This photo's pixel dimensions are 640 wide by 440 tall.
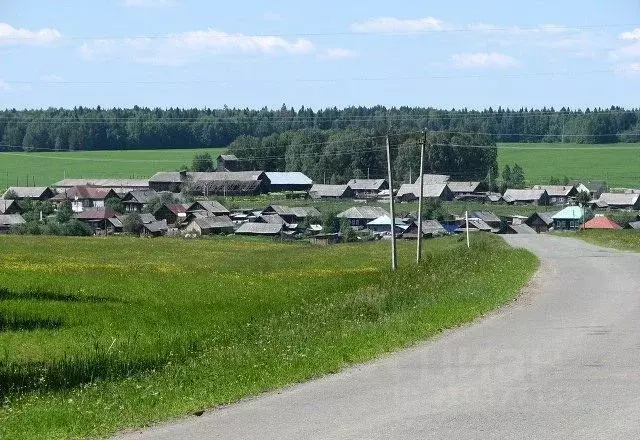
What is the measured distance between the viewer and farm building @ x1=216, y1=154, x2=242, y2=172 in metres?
134

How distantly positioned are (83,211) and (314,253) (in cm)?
4828

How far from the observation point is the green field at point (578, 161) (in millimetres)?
Result: 145500

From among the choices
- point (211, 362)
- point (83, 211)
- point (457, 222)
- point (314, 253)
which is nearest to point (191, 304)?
point (211, 362)

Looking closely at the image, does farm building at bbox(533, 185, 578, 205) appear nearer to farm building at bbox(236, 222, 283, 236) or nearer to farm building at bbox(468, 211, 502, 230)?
farm building at bbox(468, 211, 502, 230)

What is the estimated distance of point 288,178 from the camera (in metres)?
132

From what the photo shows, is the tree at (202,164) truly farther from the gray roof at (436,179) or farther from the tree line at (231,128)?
the tree line at (231,128)

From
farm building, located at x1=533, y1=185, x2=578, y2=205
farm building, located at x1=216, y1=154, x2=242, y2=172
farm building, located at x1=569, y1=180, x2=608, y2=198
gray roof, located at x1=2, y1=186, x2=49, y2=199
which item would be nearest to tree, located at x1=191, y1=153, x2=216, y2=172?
farm building, located at x1=216, y1=154, x2=242, y2=172

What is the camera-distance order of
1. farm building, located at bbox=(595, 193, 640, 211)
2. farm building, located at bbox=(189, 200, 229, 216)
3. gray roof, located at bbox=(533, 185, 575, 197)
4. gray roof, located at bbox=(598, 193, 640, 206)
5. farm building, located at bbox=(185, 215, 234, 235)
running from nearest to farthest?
farm building, located at bbox=(185, 215, 234, 235) < farm building, located at bbox=(189, 200, 229, 216) < farm building, located at bbox=(595, 193, 640, 211) < gray roof, located at bbox=(598, 193, 640, 206) < gray roof, located at bbox=(533, 185, 575, 197)

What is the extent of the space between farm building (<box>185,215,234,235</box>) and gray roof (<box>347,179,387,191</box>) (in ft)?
109

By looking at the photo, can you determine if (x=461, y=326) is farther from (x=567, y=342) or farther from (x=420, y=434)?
(x=420, y=434)

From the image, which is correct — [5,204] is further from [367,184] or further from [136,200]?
[367,184]

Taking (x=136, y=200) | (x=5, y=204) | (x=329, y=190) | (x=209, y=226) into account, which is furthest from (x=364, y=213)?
(x=5, y=204)

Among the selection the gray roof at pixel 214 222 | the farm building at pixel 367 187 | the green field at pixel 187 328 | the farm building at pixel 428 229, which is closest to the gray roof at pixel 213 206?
the gray roof at pixel 214 222

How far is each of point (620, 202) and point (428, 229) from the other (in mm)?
33168
